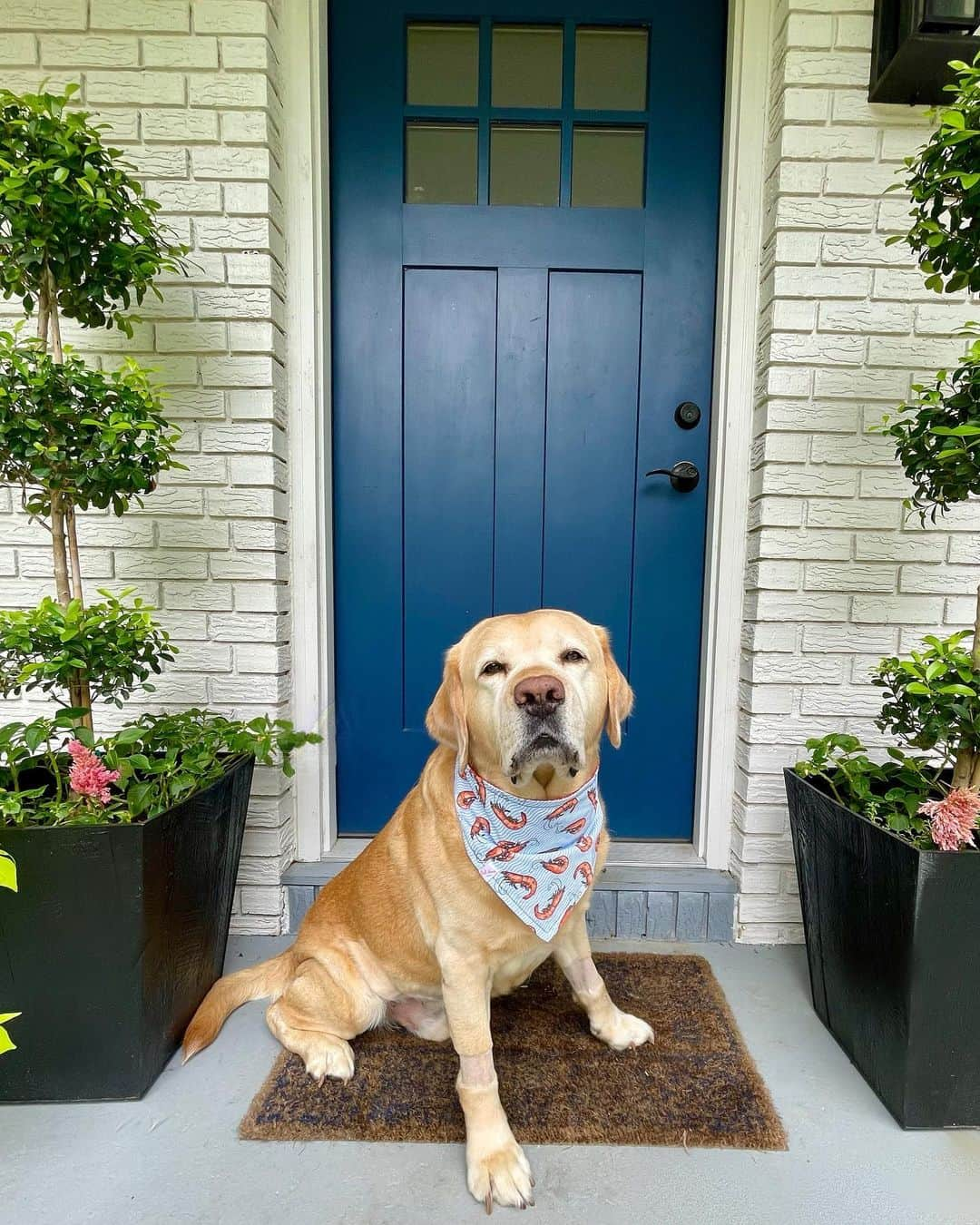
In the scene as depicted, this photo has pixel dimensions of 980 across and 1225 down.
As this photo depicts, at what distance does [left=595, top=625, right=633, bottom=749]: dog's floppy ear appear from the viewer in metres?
1.43

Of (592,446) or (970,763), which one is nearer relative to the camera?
(970,763)

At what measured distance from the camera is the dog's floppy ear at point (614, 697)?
143cm

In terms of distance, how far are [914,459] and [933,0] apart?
1253mm

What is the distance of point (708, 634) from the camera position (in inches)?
89.0

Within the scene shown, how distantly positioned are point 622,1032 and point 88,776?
1447 millimetres

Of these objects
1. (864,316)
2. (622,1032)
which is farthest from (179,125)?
(622,1032)

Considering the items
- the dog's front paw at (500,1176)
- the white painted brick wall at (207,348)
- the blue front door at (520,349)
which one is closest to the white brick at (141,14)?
the white painted brick wall at (207,348)

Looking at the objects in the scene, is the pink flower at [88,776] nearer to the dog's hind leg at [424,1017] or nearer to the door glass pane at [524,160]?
the dog's hind leg at [424,1017]

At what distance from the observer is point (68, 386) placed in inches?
58.7

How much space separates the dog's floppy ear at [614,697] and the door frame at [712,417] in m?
0.90

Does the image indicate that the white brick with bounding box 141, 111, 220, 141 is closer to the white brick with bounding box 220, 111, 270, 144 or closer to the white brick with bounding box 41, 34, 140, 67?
the white brick with bounding box 220, 111, 270, 144

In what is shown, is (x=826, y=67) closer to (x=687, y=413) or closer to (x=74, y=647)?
(x=687, y=413)

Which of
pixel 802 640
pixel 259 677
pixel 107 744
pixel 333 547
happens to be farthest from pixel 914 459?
pixel 107 744

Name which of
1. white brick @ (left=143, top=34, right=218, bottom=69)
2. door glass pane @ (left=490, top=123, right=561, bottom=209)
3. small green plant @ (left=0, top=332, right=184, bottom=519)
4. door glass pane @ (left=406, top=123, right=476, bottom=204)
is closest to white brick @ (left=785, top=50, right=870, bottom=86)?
door glass pane @ (left=490, top=123, right=561, bottom=209)
